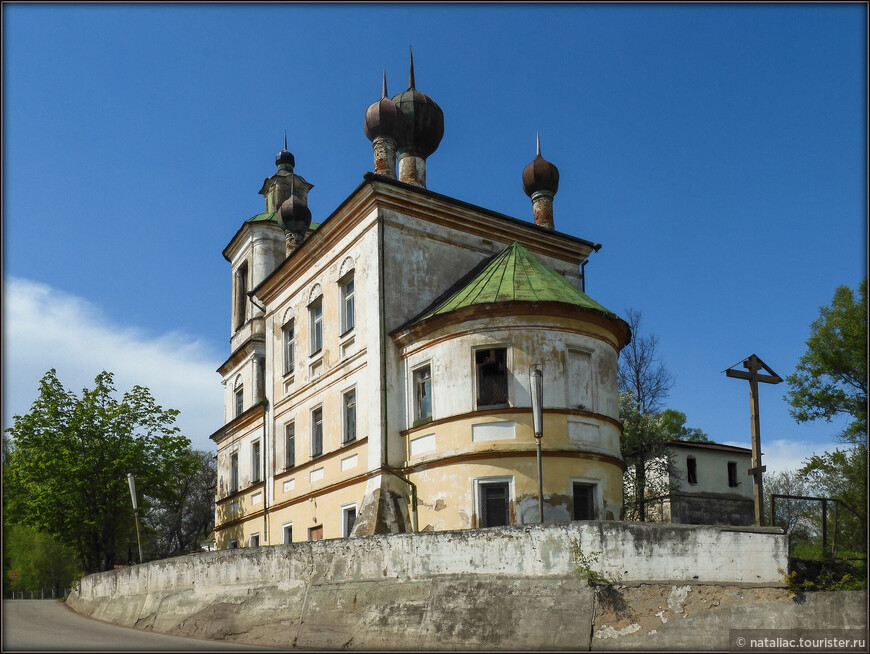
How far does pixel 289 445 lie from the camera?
2845 centimetres

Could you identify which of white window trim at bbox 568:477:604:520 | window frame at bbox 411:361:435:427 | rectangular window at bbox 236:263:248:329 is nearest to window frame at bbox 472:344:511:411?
window frame at bbox 411:361:435:427

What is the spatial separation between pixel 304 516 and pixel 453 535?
1120 cm

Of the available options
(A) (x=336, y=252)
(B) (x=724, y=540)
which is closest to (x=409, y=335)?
(A) (x=336, y=252)

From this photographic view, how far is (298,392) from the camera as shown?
27625 millimetres

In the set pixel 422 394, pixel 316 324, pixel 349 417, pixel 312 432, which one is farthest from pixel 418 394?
pixel 316 324

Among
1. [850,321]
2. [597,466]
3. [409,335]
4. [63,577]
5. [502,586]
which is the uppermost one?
[850,321]

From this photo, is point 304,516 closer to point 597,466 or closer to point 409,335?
point 409,335

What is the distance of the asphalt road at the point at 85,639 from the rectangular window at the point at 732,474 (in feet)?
93.9

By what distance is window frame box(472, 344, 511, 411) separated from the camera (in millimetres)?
20766

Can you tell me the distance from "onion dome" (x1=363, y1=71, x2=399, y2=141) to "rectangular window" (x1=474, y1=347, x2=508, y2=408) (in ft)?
25.7

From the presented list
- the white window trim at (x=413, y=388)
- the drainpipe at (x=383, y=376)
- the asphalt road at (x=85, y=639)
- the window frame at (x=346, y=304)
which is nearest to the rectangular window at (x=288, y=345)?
the window frame at (x=346, y=304)

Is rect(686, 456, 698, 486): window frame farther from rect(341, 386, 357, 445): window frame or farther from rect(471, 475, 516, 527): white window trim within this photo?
rect(471, 475, 516, 527): white window trim

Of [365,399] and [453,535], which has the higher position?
[365,399]

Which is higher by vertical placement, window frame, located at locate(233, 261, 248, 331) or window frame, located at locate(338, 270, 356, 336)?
window frame, located at locate(233, 261, 248, 331)
